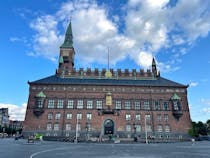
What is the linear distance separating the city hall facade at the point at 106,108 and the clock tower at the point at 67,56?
20.9 feet

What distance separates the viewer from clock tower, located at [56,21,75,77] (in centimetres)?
6956

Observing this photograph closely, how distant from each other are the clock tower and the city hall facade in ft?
20.9

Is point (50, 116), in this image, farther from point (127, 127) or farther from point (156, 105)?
point (156, 105)

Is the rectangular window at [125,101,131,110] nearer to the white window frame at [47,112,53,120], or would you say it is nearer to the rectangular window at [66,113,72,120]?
the rectangular window at [66,113,72,120]

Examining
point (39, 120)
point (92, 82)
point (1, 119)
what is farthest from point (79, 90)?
point (1, 119)

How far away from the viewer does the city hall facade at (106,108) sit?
57000 mm

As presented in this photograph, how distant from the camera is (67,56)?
7275 cm

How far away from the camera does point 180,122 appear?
5850 centimetres

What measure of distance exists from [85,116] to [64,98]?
8.72 meters

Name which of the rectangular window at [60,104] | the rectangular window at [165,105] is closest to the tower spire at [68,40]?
the rectangular window at [60,104]

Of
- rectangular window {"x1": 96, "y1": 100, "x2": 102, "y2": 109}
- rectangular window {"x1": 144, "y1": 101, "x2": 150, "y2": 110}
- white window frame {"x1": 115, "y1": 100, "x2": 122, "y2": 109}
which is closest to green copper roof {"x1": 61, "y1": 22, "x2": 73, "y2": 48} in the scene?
rectangular window {"x1": 96, "y1": 100, "x2": 102, "y2": 109}

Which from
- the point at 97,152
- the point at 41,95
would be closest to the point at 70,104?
the point at 41,95

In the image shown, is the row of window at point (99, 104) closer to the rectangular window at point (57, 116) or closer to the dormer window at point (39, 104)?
the dormer window at point (39, 104)

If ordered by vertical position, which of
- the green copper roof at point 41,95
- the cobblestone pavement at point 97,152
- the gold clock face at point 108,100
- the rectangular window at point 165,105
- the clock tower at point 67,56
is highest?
the clock tower at point 67,56
